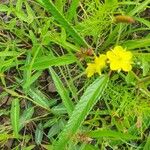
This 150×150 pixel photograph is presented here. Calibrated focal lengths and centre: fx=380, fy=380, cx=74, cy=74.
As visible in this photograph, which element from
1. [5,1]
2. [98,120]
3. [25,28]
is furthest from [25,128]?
[5,1]

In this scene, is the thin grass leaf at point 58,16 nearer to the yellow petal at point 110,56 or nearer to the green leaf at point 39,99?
the yellow petal at point 110,56

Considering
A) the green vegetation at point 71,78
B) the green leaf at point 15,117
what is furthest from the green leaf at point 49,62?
the green leaf at point 15,117

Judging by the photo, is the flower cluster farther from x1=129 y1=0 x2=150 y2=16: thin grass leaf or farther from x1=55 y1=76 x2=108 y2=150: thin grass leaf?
x1=129 y1=0 x2=150 y2=16: thin grass leaf

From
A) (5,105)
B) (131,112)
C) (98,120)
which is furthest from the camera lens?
(5,105)

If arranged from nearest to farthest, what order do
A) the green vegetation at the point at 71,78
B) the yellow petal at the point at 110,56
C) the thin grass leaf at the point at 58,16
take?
the thin grass leaf at the point at 58,16, the yellow petal at the point at 110,56, the green vegetation at the point at 71,78

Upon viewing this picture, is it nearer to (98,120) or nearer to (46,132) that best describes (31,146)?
(46,132)

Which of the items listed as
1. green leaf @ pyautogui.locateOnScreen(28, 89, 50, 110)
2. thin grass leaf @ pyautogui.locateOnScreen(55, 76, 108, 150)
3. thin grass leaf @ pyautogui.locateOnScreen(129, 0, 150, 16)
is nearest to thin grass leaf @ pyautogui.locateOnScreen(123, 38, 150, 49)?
thin grass leaf @ pyautogui.locateOnScreen(129, 0, 150, 16)

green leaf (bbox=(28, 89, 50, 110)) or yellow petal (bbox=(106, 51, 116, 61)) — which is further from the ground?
yellow petal (bbox=(106, 51, 116, 61))

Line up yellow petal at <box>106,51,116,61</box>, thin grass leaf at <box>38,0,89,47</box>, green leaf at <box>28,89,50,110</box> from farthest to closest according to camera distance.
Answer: green leaf at <box>28,89,50,110</box>, yellow petal at <box>106,51,116,61</box>, thin grass leaf at <box>38,0,89,47</box>
